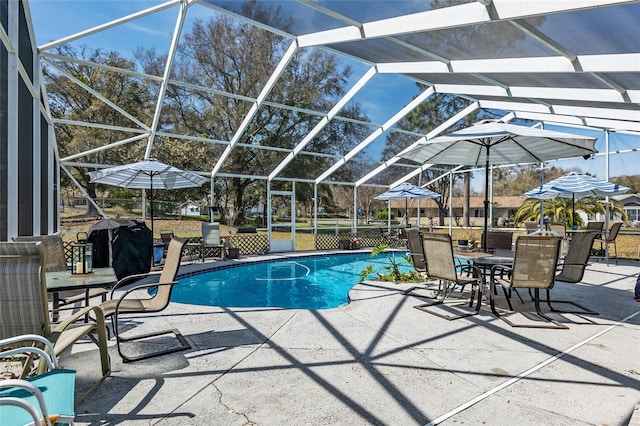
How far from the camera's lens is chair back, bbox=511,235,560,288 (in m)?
4.32

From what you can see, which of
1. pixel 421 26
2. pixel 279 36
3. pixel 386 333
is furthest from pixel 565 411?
pixel 279 36

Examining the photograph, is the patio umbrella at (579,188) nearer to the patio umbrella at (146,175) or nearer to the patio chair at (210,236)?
the patio chair at (210,236)

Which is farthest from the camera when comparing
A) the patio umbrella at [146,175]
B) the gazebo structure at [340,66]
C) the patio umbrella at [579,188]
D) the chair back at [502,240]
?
the patio umbrella at [579,188]

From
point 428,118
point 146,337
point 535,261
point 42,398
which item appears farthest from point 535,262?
point 428,118

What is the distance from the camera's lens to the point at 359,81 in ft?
29.3

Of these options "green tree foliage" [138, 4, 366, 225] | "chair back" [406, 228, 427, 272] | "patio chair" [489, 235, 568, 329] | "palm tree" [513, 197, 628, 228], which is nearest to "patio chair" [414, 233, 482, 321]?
"patio chair" [489, 235, 568, 329]

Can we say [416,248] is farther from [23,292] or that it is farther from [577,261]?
[23,292]

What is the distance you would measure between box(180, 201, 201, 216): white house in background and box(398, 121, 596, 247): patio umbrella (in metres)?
8.28

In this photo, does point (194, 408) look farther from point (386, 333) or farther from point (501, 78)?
A: point (501, 78)

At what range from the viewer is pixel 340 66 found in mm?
8867

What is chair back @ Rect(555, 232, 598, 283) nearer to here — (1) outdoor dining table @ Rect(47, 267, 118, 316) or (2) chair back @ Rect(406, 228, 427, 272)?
(2) chair back @ Rect(406, 228, 427, 272)

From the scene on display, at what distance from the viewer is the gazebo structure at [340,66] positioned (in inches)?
168

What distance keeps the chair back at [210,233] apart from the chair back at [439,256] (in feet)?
23.2

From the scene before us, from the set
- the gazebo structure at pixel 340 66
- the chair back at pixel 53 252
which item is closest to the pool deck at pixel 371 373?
the chair back at pixel 53 252
